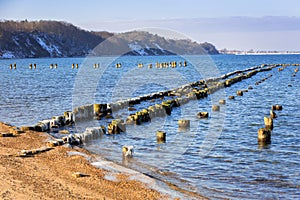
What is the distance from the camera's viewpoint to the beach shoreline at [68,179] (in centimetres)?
1402

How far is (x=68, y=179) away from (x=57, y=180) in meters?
0.44

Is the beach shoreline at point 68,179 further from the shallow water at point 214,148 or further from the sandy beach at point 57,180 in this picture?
the shallow water at point 214,148

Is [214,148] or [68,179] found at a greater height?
[68,179]

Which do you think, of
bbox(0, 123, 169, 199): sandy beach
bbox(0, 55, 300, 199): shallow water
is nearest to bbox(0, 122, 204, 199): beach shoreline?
bbox(0, 123, 169, 199): sandy beach

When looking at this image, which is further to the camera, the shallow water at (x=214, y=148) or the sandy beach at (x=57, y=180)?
the shallow water at (x=214, y=148)

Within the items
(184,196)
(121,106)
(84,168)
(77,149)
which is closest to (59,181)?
(84,168)

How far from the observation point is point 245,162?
2017 cm

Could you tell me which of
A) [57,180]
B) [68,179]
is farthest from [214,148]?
[57,180]

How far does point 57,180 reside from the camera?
15406mm

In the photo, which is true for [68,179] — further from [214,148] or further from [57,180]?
[214,148]

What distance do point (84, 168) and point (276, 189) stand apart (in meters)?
7.24

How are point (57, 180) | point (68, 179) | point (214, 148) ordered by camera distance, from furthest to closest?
point (214, 148), point (68, 179), point (57, 180)

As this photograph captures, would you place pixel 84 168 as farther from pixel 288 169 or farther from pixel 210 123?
pixel 210 123

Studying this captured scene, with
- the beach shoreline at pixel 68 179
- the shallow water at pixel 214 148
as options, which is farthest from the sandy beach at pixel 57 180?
the shallow water at pixel 214 148
